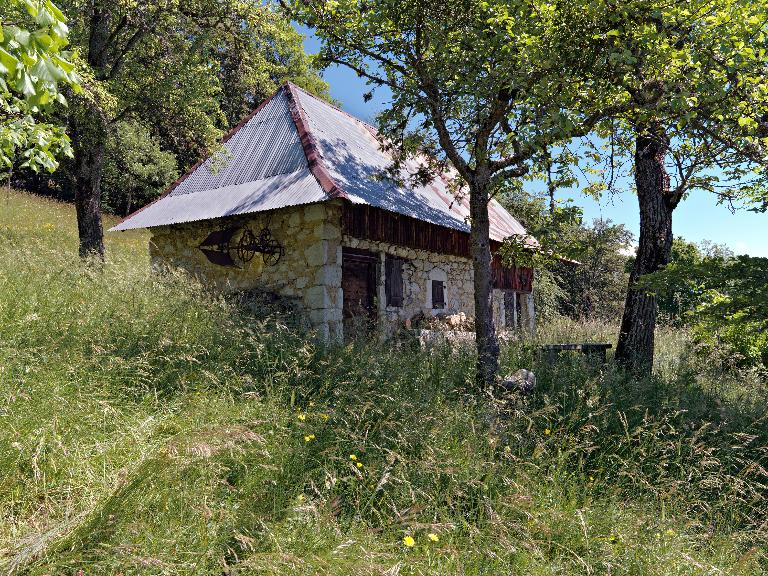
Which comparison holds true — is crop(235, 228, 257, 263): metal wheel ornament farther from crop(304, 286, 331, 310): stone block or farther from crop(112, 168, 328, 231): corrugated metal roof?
crop(304, 286, 331, 310): stone block

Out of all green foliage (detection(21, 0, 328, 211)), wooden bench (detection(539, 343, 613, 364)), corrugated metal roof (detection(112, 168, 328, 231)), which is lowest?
wooden bench (detection(539, 343, 613, 364))

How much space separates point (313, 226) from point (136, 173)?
54.9 feet

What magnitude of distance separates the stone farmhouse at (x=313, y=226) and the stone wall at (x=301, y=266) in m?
0.02

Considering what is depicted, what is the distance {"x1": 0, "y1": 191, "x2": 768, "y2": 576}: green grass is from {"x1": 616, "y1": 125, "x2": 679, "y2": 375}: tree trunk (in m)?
2.19

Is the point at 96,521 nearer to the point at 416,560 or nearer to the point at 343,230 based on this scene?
the point at 416,560

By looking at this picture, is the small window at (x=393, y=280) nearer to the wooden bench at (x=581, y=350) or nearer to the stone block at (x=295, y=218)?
the stone block at (x=295, y=218)

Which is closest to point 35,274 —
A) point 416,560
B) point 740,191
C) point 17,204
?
point 416,560

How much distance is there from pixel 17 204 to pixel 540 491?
2128cm

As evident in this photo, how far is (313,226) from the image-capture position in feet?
29.8

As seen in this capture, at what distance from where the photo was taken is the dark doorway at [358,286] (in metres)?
9.52

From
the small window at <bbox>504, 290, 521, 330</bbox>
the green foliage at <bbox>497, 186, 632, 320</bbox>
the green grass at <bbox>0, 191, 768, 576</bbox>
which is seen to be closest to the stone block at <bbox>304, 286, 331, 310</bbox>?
the green grass at <bbox>0, 191, 768, 576</bbox>

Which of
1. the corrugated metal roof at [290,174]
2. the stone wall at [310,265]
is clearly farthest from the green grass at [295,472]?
the corrugated metal roof at [290,174]

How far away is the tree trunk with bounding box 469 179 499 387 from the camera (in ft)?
20.7

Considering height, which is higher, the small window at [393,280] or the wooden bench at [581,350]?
the small window at [393,280]
